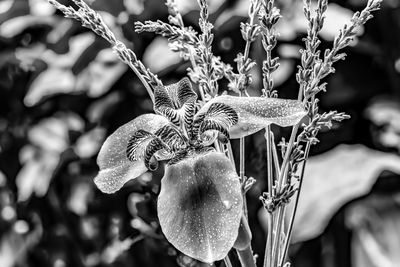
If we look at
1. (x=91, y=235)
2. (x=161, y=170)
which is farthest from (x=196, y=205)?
(x=91, y=235)

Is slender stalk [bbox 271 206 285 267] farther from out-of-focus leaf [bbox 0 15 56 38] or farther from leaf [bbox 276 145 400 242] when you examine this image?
out-of-focus leaf [bbox 0 15 56 38]

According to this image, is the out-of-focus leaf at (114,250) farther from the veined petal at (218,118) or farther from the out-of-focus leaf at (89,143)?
the veined petal at (218,118)

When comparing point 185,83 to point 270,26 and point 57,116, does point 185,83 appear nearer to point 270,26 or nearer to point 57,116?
point 270,26

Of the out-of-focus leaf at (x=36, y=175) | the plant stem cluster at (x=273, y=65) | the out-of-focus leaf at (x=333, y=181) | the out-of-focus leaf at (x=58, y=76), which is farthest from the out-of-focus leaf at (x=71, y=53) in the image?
the plant stem cluster at (x=273, y=65)

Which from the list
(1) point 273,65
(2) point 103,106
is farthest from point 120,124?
(1) point 273,65

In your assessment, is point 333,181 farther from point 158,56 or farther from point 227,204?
point 227,204

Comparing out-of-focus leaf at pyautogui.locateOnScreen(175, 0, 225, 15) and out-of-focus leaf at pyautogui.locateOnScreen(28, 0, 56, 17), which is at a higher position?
out-of-focus leaf at pyautogui.locateOnScreen(175, 0, 225, 15)

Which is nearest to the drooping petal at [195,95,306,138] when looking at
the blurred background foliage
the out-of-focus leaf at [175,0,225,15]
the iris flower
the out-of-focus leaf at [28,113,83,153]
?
the iris flower
